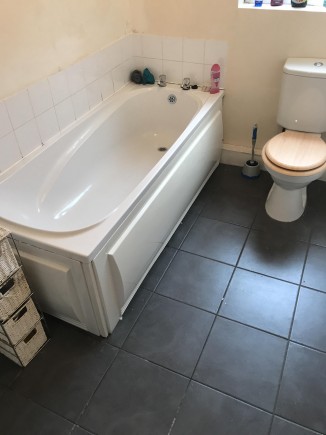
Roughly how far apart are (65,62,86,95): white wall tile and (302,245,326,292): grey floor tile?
5.42 ft

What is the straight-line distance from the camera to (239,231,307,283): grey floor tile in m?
1.99

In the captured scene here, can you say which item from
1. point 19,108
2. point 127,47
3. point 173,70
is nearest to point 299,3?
point 173,70

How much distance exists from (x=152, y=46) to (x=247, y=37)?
0.68 meters

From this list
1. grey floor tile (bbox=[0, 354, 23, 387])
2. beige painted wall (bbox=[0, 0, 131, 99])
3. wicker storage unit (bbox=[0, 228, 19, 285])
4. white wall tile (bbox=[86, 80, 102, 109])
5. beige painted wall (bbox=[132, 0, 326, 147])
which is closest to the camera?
wicker storage unit (bbox=[0, 228, 19, 285])

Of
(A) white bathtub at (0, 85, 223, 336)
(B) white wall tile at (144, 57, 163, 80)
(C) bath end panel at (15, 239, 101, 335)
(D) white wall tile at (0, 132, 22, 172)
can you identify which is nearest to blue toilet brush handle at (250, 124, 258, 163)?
(A) white bathtub at (0, 85, 223, 336)

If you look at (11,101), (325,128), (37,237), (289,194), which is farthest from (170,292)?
(325,128)

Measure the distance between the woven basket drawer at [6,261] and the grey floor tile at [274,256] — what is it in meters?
1.19

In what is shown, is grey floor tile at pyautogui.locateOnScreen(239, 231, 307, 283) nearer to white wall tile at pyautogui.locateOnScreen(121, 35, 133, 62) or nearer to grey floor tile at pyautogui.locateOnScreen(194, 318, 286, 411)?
grey floor tile at pyautogui.locateOnScreen(194, 318, 286, 411)

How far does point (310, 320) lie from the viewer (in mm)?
1746

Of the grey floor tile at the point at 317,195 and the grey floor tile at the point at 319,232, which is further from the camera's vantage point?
the grey floor tile at the point at 317,195

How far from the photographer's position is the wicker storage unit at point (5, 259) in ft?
4.44

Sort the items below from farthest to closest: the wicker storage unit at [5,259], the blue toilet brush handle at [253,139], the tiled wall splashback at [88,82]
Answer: the blue toilet brush handle at [253,139] → the tiled wall splashback at [88,82] → the wicker storage unit at [5,259]

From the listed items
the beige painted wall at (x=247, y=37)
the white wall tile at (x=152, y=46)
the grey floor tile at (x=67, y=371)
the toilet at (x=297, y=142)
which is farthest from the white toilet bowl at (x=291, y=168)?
the grey floor tile at (x=67, y=371)

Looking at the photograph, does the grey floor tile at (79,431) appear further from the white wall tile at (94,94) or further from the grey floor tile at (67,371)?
the white wall tile at (94,94)
